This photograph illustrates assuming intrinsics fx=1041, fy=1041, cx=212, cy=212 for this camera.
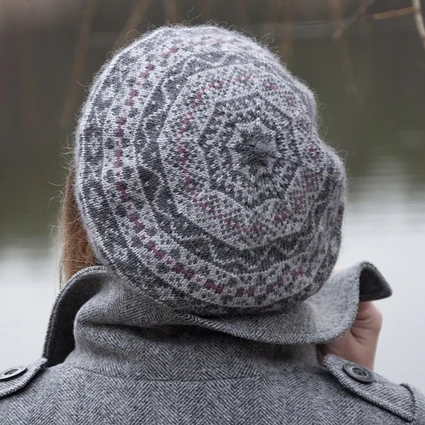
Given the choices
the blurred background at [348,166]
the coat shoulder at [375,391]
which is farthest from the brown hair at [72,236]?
the blurred background at [348,166]

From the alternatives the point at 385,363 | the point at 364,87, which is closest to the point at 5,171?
the point at 364,87

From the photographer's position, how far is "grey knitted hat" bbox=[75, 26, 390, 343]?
2.65 ft

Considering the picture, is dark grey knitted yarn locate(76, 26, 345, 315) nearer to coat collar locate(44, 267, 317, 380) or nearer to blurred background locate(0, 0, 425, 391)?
coat collar locate(44, 267, 317, 380)

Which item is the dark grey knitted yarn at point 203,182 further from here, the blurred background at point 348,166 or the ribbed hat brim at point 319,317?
the blurred background at point 348,166

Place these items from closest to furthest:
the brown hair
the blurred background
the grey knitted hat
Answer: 1. the grey knitted hat
2. the brown hair
3. the blurred background

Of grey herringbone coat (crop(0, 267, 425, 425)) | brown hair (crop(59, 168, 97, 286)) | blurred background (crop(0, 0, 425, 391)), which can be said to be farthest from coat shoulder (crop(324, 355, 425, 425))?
blurred background (crop(0, 0, 425, 391))

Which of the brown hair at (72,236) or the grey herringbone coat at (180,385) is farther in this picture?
the brown hair at (72,236)

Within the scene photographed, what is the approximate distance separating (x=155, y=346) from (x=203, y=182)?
0.47 ft

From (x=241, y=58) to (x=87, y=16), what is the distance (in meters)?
0.18

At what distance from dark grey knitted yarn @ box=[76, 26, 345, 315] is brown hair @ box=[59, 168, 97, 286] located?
0.13m

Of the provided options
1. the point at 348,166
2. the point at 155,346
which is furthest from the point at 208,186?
the point at 348,166

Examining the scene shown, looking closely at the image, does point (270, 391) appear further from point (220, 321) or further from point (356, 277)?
point (356, 277)

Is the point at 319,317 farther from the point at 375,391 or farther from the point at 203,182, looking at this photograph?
the point at 203,182

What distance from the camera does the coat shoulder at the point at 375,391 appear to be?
853 millimetres
